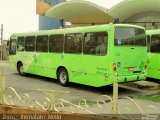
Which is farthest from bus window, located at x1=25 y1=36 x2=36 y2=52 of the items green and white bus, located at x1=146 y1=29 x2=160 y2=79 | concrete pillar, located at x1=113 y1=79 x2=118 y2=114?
concrete pillar, located at x1=113 y1=79 x2=118 y2=114

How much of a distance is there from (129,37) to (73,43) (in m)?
2.50

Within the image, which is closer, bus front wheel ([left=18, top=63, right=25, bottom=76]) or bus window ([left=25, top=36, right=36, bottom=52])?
bus window ([left=25, top=36, right=36, bottom=52])

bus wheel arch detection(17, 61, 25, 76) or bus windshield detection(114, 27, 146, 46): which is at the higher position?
bus windshield detection(114, 27, 146, 46)

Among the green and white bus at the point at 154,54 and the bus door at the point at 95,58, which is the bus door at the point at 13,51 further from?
the green and white bus at the point at 154,54

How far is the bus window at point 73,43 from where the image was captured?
1325cm

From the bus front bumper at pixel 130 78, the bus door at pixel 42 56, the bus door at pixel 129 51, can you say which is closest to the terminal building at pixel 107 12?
the bus door at pixel 42 56

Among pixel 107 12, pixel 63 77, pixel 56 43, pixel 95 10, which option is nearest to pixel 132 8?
pixel 107 12

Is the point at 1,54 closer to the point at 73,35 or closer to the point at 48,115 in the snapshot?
the point at 73,35

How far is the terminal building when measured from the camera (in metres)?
26.9

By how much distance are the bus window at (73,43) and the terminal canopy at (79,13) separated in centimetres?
1358

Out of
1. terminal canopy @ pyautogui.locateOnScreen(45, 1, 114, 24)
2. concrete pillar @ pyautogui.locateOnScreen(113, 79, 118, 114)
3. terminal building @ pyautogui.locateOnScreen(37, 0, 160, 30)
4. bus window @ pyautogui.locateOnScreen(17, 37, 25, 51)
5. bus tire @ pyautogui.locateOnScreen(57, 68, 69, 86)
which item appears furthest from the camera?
terminal canopy @ pyautogui.locateOnScreen(45, 1, 114, 24)

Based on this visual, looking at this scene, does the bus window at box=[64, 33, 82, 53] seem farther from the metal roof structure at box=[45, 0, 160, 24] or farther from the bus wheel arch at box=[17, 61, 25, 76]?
the metal roof structure at box=[45, 0, 160, 24]

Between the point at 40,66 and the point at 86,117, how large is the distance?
10415mm

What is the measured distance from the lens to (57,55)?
14.7m
